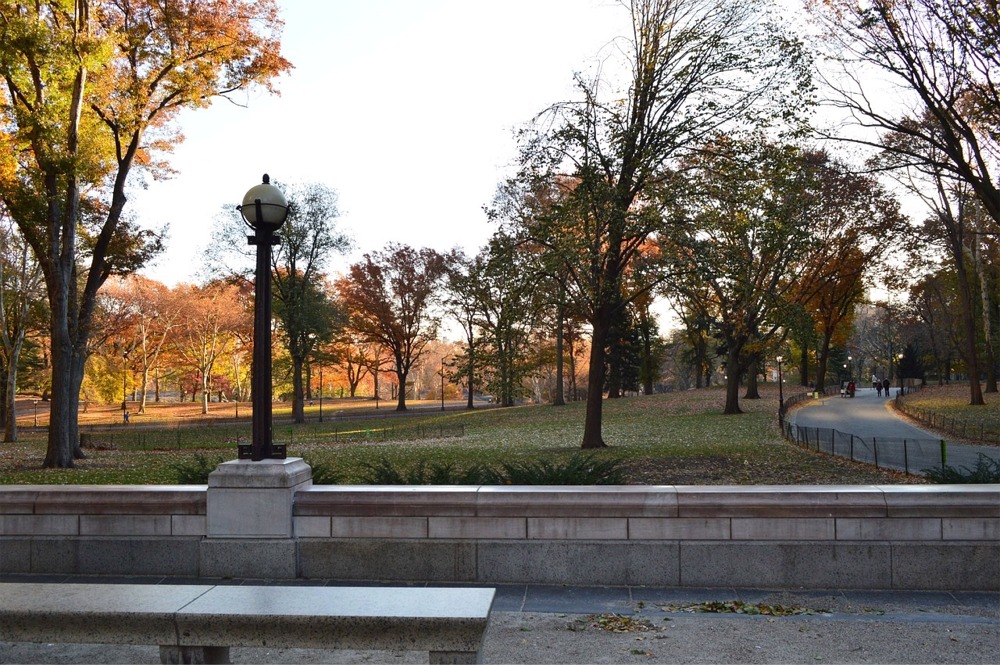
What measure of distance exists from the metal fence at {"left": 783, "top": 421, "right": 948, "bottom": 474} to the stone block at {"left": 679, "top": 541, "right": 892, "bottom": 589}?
10406 mm

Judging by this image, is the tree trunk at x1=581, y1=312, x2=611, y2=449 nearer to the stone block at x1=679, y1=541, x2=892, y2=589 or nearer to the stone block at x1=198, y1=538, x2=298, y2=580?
the stone block at x1=679, y1=541, x2=892, y2=589

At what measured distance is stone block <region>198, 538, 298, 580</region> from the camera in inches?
286

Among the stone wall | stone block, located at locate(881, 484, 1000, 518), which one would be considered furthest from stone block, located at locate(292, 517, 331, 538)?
stone block, located at locate(881, 484, 1000, 518)

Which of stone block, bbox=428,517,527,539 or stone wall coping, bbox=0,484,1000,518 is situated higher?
stone wall coping, bbox=0,484,1000,518

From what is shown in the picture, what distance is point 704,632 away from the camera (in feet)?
19.0

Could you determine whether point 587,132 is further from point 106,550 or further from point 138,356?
point 138,356

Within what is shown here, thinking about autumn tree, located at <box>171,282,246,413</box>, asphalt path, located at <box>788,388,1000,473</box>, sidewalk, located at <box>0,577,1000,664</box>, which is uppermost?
autumn tree, located at <box>171,282,246,413</box>

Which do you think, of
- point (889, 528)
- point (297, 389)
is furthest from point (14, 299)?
point (889, 528)

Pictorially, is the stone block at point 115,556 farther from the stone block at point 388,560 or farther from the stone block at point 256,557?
the stone block at point 388,560

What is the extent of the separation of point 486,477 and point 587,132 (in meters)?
13.4

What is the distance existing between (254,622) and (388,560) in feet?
10.3

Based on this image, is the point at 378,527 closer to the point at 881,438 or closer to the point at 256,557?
the point at 256,557

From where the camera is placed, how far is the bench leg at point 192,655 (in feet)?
14.2

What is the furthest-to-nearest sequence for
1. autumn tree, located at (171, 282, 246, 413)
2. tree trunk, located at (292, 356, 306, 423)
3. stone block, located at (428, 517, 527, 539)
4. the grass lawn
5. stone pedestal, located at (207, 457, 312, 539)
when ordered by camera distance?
autumn tree, located at (171, 282, 246, 413) < tree trunk, located at (292, 356, 306, 423) < the grass lawn < stone pedestal, located at (207, 457, 312, 539) < stone block, located at (428, 517, 527, 539)
